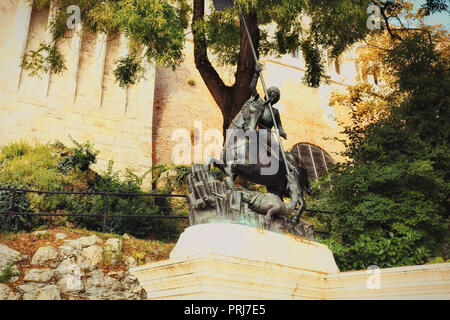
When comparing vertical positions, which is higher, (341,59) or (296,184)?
(341,59)

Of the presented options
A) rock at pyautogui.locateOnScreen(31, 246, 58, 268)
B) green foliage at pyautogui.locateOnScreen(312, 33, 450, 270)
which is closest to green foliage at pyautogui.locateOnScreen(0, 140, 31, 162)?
rock at pyautogui.locateOnScreen(31, 246, 58, 268)

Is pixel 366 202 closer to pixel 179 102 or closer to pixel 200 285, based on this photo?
pixel 200 285

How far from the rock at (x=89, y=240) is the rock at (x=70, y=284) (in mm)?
726

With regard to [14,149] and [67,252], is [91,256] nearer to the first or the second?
[67,252]

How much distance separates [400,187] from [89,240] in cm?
539

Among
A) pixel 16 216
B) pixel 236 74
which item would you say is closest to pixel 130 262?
pixel 16 216

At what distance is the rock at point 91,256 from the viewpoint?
7.56m

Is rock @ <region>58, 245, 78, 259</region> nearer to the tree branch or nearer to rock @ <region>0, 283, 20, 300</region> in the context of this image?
rock @ <region>0, 283, 20, 300</region>

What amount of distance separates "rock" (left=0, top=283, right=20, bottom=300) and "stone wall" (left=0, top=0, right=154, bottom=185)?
313 inches

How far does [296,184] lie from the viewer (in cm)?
495

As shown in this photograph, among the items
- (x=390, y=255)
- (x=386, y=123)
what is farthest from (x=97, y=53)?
(x=390, y=255)

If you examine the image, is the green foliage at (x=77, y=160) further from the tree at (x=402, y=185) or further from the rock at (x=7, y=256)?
the tree at (x=402, y=185)

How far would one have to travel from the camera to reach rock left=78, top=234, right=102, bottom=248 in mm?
7922
